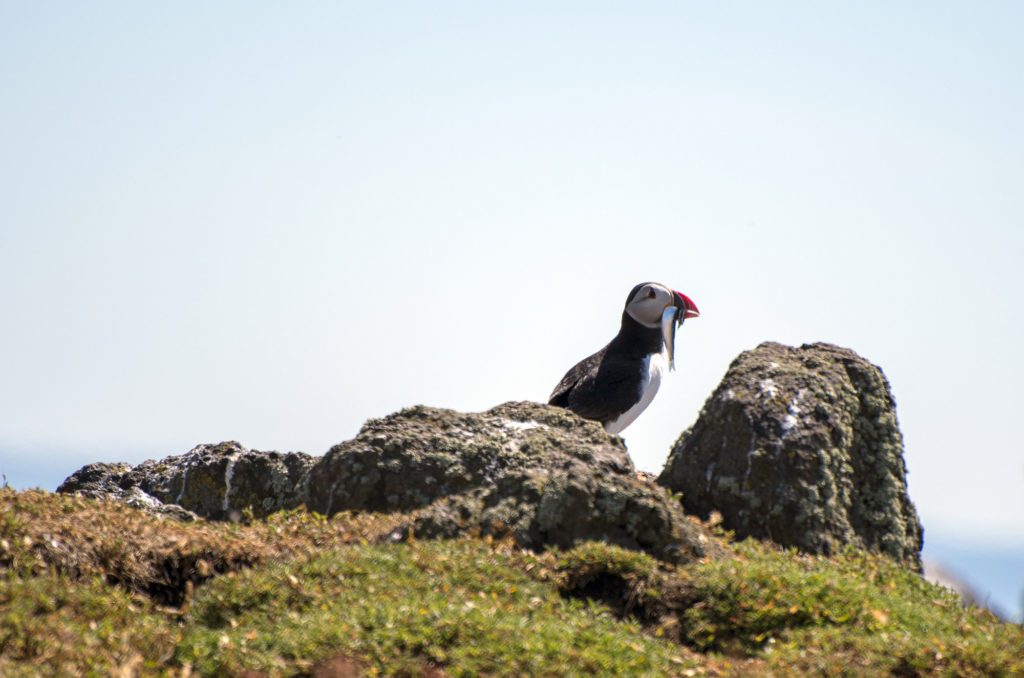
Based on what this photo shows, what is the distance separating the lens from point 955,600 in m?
8.13

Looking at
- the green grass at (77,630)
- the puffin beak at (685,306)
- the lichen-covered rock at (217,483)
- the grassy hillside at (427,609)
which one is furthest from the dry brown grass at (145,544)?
the puffin beak at (685,306)

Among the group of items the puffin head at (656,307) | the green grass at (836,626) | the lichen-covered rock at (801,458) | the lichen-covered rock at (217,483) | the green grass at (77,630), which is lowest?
the green grass at (77,630)

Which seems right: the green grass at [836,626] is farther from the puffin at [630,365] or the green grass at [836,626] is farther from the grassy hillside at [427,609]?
the puffin at [630,365]

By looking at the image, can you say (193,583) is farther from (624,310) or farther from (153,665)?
(624,310)

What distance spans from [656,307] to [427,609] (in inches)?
365

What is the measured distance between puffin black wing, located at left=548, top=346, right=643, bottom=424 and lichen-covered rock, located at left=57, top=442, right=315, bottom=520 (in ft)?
13.7

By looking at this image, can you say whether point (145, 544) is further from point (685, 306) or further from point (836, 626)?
point (685, 306)

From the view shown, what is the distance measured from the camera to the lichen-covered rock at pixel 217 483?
36.3 ft

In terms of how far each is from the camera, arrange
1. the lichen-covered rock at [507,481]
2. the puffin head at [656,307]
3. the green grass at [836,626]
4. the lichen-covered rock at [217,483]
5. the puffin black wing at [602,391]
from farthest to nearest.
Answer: the puffin head at [656,307]
the puffin black wing at [602,391]
the lichen-covered rock at [217,483]
the lichen-covered rock at [507,481]
the green grass at [836,626]

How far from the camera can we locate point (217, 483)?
1150cm

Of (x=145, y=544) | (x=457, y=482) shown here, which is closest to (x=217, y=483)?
(x=457, y=482)

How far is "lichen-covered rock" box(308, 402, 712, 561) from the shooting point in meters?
7.64

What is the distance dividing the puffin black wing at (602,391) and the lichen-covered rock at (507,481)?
3.46 m

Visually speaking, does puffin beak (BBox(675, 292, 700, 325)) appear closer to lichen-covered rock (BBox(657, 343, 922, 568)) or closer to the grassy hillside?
lichen-covered rock (BBox(657, 343, 922, 568))
